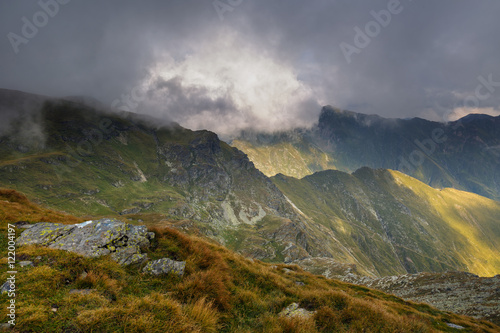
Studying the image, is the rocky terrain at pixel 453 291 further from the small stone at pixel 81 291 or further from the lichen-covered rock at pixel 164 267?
the small stone at pixel 81 291

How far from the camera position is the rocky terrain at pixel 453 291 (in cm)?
3550

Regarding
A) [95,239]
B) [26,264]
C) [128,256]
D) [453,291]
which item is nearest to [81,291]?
[26,264]

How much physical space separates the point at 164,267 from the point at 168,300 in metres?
3.42

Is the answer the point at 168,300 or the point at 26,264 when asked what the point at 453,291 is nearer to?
the point at 168,300

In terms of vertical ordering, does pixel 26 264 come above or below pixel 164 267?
above

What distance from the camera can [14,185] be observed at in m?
181

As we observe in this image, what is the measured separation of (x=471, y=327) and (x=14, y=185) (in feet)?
925

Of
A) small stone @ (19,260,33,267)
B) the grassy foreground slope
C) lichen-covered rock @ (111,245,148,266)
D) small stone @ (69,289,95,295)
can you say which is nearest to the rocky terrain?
the grassy foreground slope

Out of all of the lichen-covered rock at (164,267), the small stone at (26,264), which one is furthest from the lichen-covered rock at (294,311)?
the small stone at (26,264)

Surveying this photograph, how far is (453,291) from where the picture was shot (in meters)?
47.3

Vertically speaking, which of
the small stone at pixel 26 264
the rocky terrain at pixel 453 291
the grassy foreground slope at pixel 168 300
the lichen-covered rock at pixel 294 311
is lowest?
the rocky terrain at pixel 453 291

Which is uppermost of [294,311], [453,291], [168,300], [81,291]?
[81,291]

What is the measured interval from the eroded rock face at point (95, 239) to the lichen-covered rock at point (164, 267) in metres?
0.79

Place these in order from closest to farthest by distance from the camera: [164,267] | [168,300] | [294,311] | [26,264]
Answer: [168,300]
[26,264]
[294,311]
[164,267]
